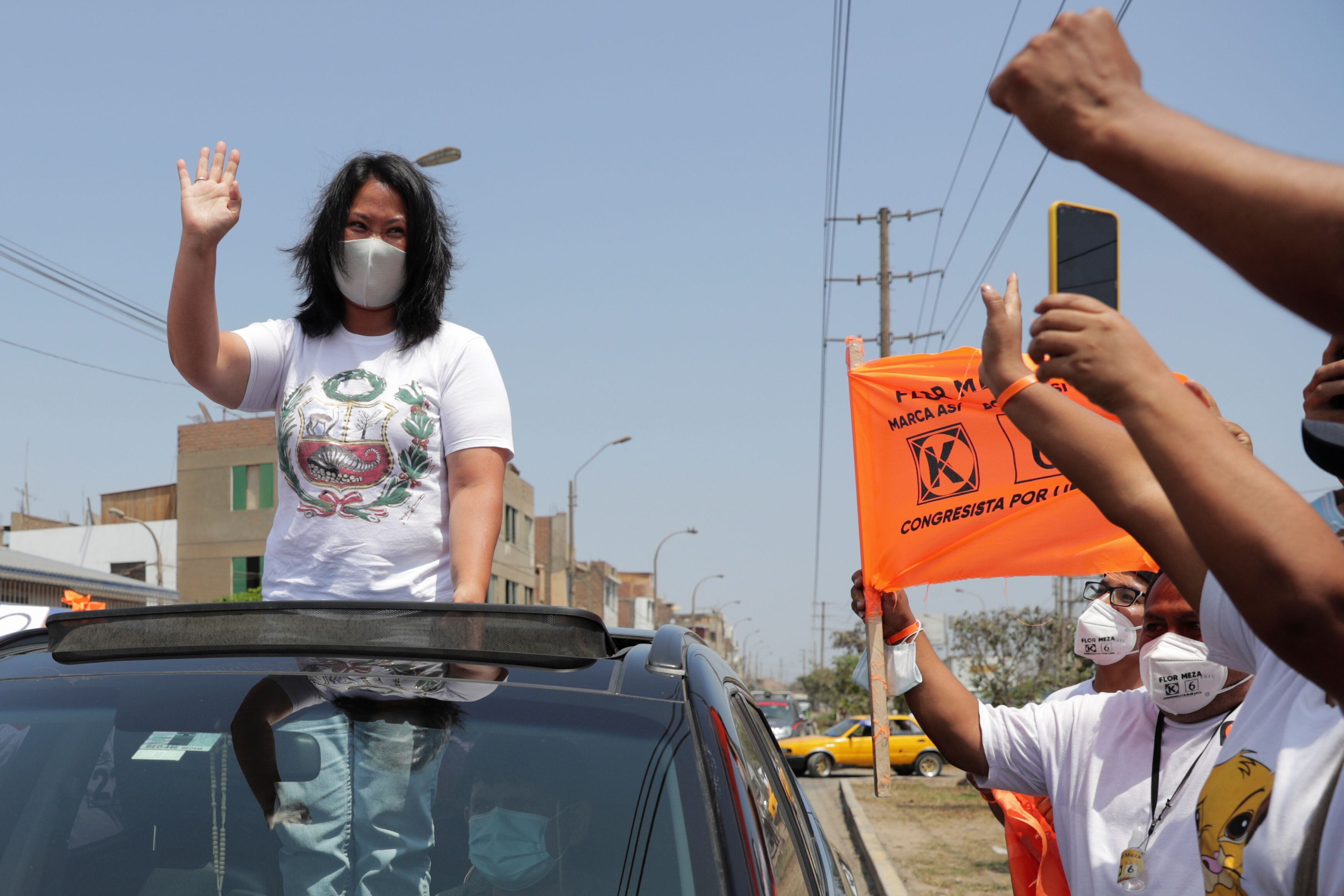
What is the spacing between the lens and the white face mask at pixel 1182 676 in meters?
2.82

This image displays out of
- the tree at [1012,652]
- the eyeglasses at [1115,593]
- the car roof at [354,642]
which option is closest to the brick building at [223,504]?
the tree at [1012,652]

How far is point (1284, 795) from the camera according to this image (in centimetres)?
157

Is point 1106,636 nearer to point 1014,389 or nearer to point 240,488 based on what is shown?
point 1014,389

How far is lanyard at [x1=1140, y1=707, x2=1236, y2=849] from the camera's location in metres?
2.70

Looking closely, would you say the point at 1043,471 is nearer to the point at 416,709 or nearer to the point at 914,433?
the point at 914,433

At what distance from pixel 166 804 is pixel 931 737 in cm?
220

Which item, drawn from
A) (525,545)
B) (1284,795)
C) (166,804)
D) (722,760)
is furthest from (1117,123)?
(525,545)

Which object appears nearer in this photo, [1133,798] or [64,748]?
[64,748]

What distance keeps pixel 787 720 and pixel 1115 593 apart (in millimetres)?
32025

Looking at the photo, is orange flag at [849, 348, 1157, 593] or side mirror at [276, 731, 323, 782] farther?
orange flag at [849, 348, 1157, 593]

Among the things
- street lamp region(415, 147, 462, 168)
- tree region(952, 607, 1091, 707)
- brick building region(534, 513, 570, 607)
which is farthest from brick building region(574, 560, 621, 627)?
street lamp region(415, 147, 462, 168)

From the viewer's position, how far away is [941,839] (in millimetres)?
13336

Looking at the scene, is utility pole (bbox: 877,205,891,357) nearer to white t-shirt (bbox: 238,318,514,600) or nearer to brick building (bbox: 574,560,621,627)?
white t-shirt (bbox: 238,318,514,600)

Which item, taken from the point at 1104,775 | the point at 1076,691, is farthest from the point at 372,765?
the point at 1076,691
